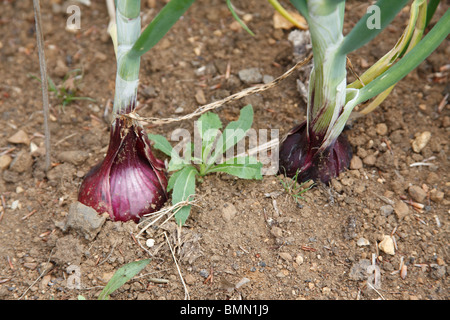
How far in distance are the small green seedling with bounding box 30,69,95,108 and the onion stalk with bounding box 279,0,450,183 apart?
837mm

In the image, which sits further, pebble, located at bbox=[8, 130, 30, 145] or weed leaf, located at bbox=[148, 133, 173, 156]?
pebble, located at bbox=[8, 130, 30, 145]

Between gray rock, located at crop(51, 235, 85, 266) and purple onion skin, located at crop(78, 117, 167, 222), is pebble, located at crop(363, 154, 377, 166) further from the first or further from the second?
gray rock, located at crop(51, 235, 85, 266)

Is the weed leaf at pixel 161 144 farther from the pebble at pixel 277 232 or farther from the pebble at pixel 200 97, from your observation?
the pebble at pixel 277 232

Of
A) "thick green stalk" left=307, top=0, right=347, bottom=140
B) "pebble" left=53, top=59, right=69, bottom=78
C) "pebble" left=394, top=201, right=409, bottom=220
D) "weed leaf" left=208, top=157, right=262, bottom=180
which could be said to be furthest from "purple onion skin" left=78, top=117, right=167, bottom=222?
"pebble" left=394, top=201, right=409, bottom=220

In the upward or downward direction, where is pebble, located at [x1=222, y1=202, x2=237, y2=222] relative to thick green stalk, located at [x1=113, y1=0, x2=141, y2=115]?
downward

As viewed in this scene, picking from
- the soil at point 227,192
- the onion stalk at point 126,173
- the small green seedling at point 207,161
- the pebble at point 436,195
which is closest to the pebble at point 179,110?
the soil at point 227,192

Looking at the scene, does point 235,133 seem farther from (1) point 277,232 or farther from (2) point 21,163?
(2) point 21,163

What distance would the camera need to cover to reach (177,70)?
1819 millimetres

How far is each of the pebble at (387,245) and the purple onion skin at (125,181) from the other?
2.25 feet

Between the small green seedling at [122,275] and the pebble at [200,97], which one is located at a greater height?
the pebble at [200,97]

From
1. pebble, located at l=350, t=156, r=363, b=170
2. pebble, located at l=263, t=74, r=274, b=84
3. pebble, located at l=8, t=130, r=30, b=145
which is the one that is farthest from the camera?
pebble, located at l=263, t=74, r=274, b=84

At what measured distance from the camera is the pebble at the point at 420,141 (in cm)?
160

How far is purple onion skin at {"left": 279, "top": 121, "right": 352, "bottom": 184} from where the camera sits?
1.42 meters

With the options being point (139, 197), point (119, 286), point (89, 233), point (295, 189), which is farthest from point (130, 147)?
point (295, 189)
